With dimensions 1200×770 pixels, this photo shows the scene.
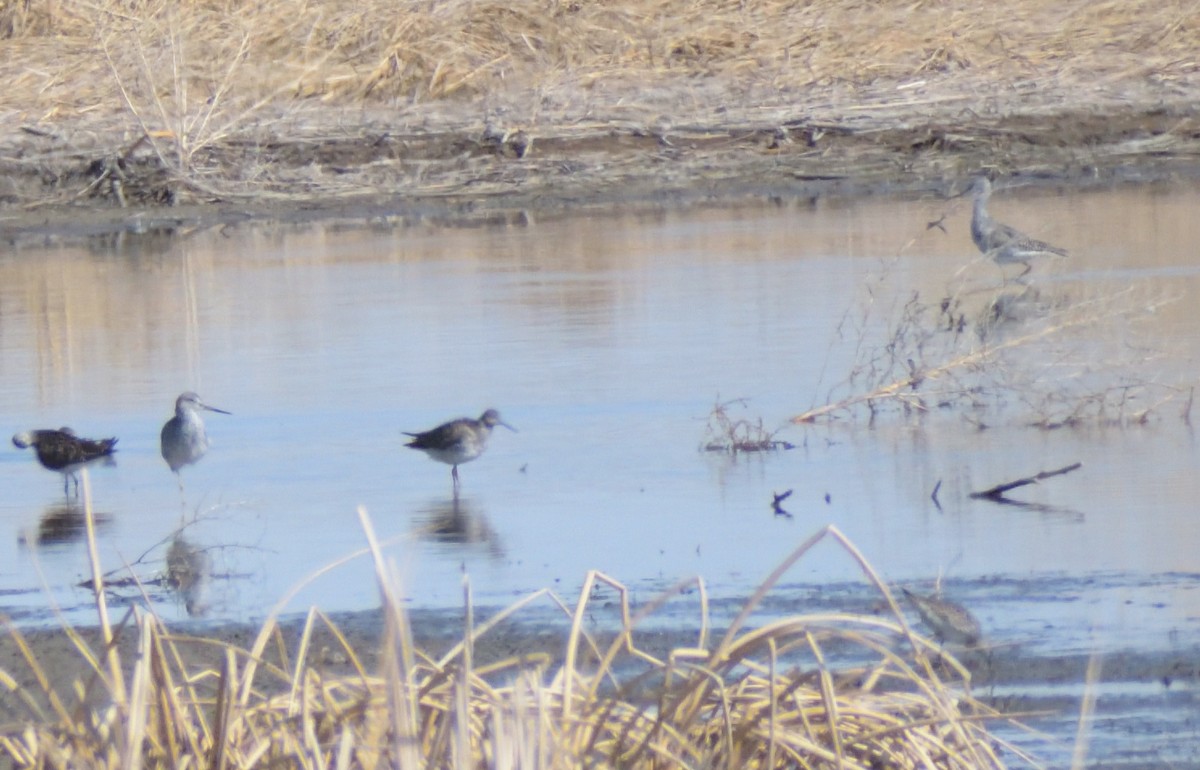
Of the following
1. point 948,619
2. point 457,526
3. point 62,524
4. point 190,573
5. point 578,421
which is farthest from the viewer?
point 578,421

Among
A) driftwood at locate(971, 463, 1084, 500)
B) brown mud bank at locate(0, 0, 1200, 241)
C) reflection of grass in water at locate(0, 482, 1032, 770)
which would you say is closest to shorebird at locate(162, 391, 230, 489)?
driftwood at locate(971, 463, 1084, 500)

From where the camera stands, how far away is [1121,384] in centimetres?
1002

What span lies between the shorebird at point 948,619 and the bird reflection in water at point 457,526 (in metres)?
1.67

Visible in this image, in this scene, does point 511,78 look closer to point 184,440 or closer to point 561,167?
point 561,167

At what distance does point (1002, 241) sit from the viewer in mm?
14008

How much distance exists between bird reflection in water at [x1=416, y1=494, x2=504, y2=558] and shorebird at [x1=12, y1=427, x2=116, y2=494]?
157cm

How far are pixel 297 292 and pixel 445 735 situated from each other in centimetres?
1151

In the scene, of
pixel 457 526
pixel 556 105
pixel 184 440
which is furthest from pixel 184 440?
pixel 556 105

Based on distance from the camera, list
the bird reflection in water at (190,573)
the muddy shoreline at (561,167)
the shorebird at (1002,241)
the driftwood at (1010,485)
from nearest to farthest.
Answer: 1. the bird reflection in water at (190,573)
2. the driftwood at (1010,485)
3. the shorebird at (1002,241)
4. the muddy shoreline at (561,167)

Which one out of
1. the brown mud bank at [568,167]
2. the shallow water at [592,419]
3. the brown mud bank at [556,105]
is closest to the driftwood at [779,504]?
the shallow water at [592,419]

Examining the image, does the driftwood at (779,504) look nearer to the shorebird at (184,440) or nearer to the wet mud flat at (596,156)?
the shorebird at (184,440)

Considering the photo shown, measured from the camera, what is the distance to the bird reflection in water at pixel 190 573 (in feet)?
23.4

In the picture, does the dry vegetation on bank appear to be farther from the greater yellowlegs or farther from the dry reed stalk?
the dry reed stalk

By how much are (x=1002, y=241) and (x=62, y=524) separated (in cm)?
722
